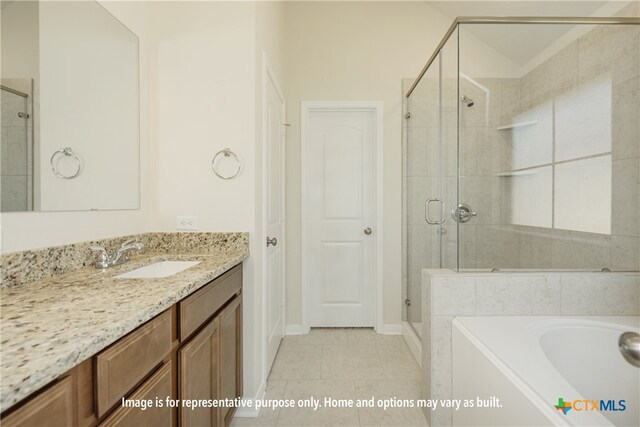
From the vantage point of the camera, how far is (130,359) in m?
0.79

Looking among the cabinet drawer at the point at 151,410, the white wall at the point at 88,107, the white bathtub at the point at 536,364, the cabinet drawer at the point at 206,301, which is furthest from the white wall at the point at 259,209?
the white bathtub at the point at 536,364

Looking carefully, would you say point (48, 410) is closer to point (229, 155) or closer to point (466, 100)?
point (229, 155)

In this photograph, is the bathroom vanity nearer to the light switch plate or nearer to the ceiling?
the light switch plate

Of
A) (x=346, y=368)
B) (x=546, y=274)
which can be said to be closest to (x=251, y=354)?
(x=346, y=368)

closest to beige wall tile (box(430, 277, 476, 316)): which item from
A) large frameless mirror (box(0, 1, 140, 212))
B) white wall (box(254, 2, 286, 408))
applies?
white wall (box(254, 2, 286, 408))

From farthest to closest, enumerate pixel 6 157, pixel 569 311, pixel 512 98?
pixel 512 98 < pixel 569 311 < pixel 6 157

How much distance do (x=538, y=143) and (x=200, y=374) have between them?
2.35m

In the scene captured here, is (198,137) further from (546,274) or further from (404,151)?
(546,274)

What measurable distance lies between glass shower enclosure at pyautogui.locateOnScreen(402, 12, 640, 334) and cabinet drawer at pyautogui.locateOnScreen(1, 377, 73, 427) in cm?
166

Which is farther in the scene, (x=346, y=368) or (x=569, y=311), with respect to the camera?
(x=346, y=368)

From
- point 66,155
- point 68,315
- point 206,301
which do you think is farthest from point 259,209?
point 68,315

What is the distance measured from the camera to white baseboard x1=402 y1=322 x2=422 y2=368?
2.27 meters

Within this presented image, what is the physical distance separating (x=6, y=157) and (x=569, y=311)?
2465 millimetres

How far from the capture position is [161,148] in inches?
70.4
